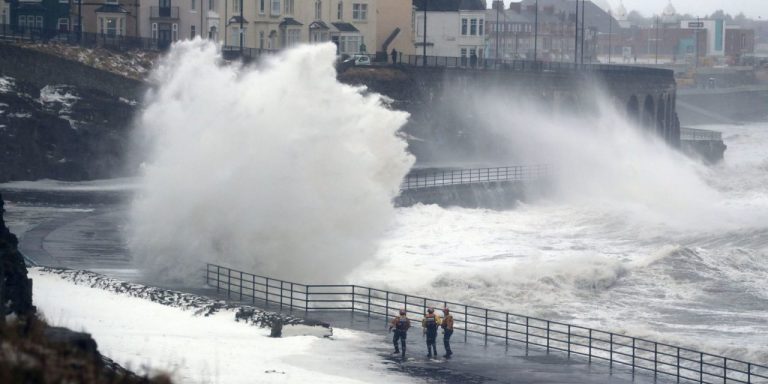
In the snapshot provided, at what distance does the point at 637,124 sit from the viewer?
3469 inches

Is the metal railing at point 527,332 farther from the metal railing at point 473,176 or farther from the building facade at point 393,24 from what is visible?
the building facade at point 393,24

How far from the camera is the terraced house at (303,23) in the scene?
77062mm

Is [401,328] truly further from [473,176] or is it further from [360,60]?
[360,60]

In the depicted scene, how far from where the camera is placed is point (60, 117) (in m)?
55.6

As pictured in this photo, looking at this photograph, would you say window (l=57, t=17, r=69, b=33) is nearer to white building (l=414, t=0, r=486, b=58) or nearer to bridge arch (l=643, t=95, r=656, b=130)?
white building (l=414, t=0, r=486, b=58)

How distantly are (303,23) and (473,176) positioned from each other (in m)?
19.8

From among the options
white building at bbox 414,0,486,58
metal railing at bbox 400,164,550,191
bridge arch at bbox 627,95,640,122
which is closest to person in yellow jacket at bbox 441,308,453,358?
metal railing at bbox 400,164,550,191

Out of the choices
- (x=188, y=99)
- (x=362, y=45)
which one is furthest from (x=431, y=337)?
(x=362, y=45)

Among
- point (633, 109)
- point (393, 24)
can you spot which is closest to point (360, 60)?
point (393, 24)

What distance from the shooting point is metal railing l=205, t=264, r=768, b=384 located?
24.2 m

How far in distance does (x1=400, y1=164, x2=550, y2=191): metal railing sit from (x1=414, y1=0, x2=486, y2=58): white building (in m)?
20.5

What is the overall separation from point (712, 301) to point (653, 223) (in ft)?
63.8

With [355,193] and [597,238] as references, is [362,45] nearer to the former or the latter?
[597,238]

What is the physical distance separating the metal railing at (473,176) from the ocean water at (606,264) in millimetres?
1821
